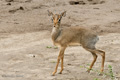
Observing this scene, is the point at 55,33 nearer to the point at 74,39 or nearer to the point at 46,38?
the point at 74,39

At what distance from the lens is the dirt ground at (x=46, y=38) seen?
6945 mm

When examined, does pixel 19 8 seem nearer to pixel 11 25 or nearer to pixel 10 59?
pixel 11 25

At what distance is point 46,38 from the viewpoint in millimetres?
10711

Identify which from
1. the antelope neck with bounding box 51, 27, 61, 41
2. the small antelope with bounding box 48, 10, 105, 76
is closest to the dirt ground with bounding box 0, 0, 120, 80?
the small antelope with bounding box 48, 10, 105, 76

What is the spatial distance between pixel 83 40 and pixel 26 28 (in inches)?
227

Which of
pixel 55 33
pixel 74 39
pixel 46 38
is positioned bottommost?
pixel 46 38

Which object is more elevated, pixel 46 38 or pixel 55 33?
pixel 55 33

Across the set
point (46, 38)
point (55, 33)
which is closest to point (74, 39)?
point (55, 33)

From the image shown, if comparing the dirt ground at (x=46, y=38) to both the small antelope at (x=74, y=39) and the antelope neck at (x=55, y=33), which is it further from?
the antelope neck at (x=55, y=33)

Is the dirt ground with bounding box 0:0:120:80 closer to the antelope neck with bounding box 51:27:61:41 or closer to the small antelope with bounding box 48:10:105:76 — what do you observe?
the small antelope with bounding box 48:10:105:76

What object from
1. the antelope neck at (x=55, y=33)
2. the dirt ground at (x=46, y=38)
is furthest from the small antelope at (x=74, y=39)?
the dirt ground at (x=46, y=38)

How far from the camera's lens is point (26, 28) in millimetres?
12180

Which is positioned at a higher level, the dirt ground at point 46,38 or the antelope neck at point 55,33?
the antelope neck at point 55,33

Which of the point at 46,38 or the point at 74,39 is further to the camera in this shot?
the point at 46,38
